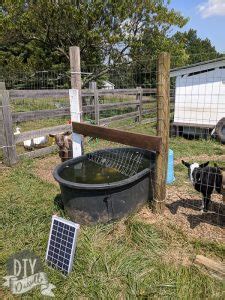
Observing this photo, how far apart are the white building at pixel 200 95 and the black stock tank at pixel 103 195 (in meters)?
5.39

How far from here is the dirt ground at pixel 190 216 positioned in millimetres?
3423

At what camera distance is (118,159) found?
4555 mm

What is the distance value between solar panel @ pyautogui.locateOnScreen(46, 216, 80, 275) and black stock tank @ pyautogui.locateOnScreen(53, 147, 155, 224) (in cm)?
57

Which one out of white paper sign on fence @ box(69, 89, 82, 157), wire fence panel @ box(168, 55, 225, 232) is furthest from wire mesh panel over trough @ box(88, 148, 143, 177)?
wire fence panel @ box(168, 55, 225, 232)

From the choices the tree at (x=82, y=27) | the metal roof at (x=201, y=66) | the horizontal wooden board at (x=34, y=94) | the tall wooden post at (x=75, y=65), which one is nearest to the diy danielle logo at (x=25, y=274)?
the tall wooden post at (x=75, y=65)

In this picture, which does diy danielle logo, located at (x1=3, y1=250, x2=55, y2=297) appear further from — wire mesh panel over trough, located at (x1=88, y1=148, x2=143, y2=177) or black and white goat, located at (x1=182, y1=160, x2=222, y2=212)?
black and white goat, located at (x1=182, y1=160, x2=222, y2=212)

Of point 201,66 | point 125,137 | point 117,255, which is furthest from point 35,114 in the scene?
point 201,66

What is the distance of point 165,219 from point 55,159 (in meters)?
3.68

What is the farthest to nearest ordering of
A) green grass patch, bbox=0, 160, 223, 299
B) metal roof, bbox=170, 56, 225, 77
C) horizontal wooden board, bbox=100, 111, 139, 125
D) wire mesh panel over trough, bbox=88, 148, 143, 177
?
1. horizontal wooden board, bbox=100, 111, 139, 125
2. metal roof, bbox=170, 56, 225, 77
3. wire mesh panel over trough, bbox=88, 148, 143, 177
4. green grass patch, bbox=0, 160, 223, 299

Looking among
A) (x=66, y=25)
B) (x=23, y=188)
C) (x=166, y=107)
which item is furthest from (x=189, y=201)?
(x=66, y=25)

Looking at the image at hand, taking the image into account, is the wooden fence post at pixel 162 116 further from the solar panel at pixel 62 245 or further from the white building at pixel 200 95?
the white building at pixel 200 95

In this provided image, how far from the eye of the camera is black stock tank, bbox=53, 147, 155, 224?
11.0 ft

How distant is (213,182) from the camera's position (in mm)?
3512

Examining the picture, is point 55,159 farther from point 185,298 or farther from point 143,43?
point 143,43
